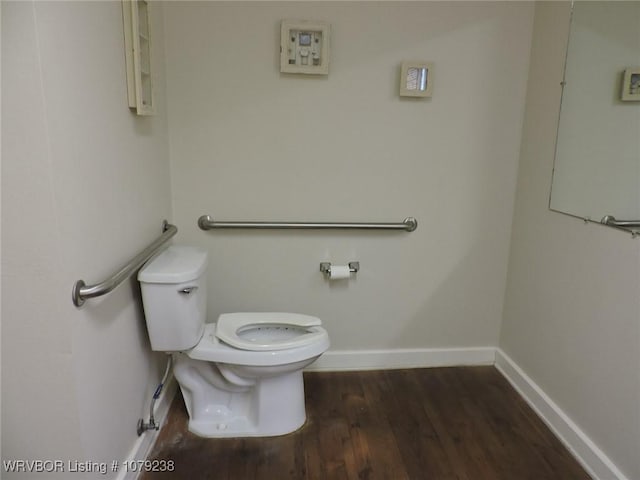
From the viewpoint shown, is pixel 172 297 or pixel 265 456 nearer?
pixel 172 297

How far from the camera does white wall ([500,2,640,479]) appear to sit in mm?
1636

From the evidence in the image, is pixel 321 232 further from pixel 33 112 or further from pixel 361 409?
pixel 33 112

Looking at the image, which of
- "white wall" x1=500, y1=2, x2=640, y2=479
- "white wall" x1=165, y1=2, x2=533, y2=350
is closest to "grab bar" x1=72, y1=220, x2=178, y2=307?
"white wall" x1=165, y1=2, x2=533, y2=350

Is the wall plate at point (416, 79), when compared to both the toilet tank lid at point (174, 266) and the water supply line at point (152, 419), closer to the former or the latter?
the toilet tank lid at point (174, 266)

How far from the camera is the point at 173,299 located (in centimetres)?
171

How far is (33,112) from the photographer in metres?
1.07

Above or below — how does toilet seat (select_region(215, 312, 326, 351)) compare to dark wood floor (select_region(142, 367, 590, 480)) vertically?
above

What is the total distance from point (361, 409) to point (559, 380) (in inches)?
34.4

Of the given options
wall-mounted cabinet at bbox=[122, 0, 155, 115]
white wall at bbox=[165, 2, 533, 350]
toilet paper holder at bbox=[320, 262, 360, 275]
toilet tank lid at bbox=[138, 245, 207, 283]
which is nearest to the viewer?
wall-mounted cabinet at bbox=[122, 0, 155, 115]

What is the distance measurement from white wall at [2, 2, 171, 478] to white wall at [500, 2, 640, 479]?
5.73 feet

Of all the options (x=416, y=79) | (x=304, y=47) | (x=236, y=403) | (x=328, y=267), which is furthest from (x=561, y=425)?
(x=304, y=47)

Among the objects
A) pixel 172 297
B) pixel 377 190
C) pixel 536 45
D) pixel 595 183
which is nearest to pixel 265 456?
pixel 172 297

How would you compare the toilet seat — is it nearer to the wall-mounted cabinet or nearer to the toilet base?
the toilet base

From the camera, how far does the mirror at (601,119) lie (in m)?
1.76
